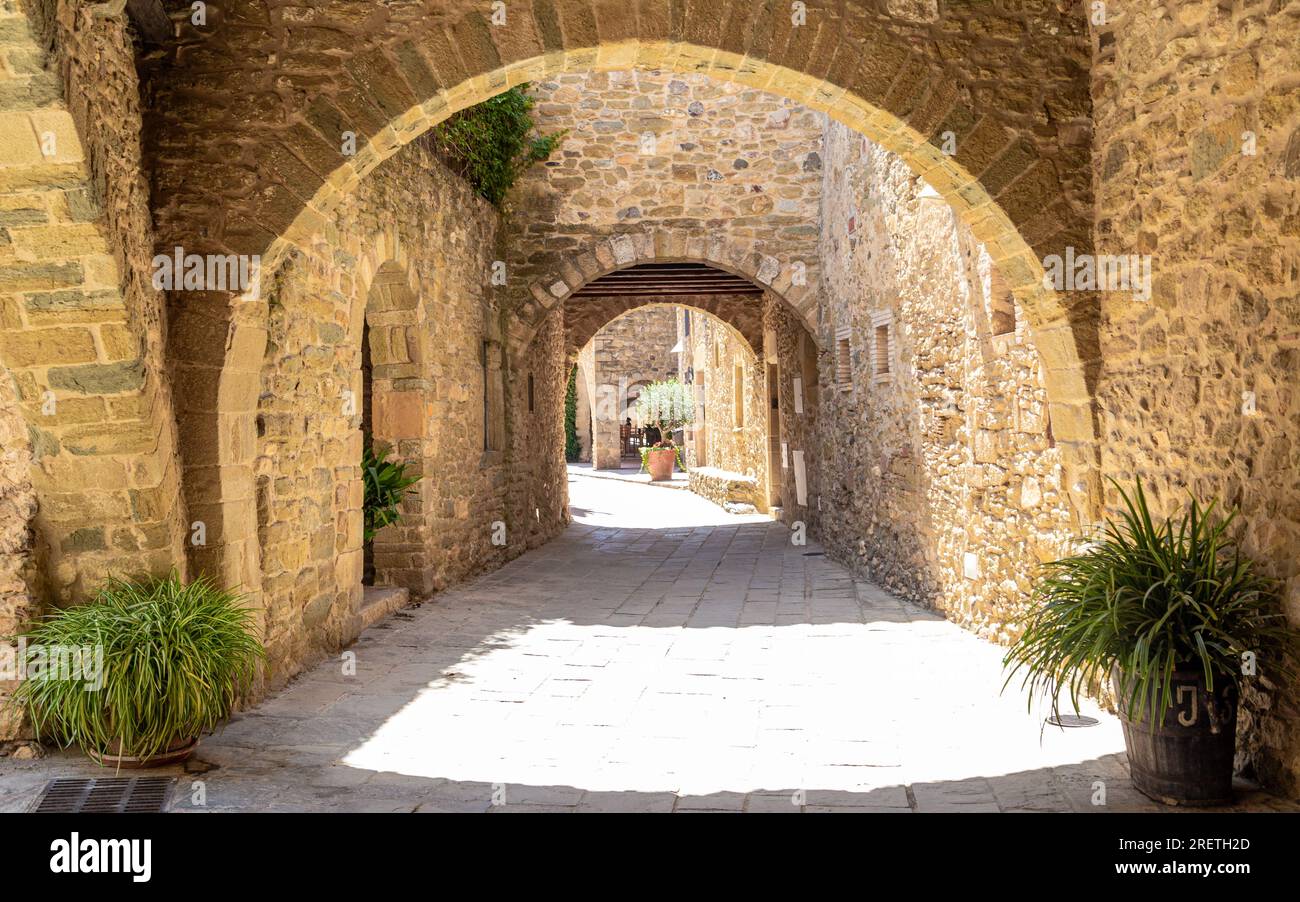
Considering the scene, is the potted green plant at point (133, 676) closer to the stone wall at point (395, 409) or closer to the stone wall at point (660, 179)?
the stone wall at point (395, 409)

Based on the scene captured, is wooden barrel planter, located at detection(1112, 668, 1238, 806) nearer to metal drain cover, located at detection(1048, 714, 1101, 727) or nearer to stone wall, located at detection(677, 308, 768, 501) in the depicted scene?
metal drain cover, located at detection(1048, 714, 1101, 727)

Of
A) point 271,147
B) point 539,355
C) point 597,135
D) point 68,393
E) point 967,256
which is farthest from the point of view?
point 539,355

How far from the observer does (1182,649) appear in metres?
2.97

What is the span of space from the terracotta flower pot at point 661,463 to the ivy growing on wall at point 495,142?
1281 centimetres

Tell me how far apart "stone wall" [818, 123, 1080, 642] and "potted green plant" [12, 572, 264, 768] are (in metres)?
3.36

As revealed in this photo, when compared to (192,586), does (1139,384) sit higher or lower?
higher

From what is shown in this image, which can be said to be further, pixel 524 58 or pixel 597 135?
pixel 597 135

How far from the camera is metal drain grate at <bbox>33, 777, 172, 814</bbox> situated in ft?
10.2

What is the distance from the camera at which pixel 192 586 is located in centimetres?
361

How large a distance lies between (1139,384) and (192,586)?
337 cm

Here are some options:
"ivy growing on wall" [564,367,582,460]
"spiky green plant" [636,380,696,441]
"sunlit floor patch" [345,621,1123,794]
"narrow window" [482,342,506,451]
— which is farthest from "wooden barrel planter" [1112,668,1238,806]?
"ivy growing on wall" [564,367,582,460]

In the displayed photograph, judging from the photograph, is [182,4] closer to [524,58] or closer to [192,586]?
[524,58]

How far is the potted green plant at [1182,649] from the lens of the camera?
9.54 ft
